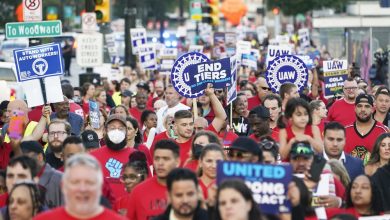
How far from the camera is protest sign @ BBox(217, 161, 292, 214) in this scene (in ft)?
30.1

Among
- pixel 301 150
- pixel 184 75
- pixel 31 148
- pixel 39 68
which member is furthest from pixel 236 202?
pixel 39 68

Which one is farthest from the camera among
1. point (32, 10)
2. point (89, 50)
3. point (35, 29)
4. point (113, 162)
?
point (89, 50)

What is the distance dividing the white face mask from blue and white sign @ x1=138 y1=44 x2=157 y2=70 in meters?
18.2

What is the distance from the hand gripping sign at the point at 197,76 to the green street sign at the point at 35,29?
123 inches

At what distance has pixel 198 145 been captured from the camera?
1252 centimetres

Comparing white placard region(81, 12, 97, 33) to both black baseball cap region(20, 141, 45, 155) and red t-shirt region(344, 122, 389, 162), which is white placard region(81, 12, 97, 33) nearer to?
red t-shirt region(344, 122, 389, 162)

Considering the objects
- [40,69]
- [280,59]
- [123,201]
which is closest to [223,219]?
[123,201]

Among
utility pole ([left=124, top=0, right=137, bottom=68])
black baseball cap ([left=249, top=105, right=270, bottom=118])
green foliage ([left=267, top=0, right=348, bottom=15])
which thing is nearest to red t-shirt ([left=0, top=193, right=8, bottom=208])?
black baseball cap ([left=249, top=105, right=270, bottom=118])

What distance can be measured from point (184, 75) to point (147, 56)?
586 inches

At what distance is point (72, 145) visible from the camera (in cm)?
1202

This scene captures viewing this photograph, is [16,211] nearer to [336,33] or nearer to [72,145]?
[72,145]

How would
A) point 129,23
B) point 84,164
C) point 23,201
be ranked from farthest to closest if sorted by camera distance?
point 129,23 → point 23,201 → point 84,164

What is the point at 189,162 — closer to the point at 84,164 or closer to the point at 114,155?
the point at 114,155

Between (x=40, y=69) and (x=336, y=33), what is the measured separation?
94.4ft
